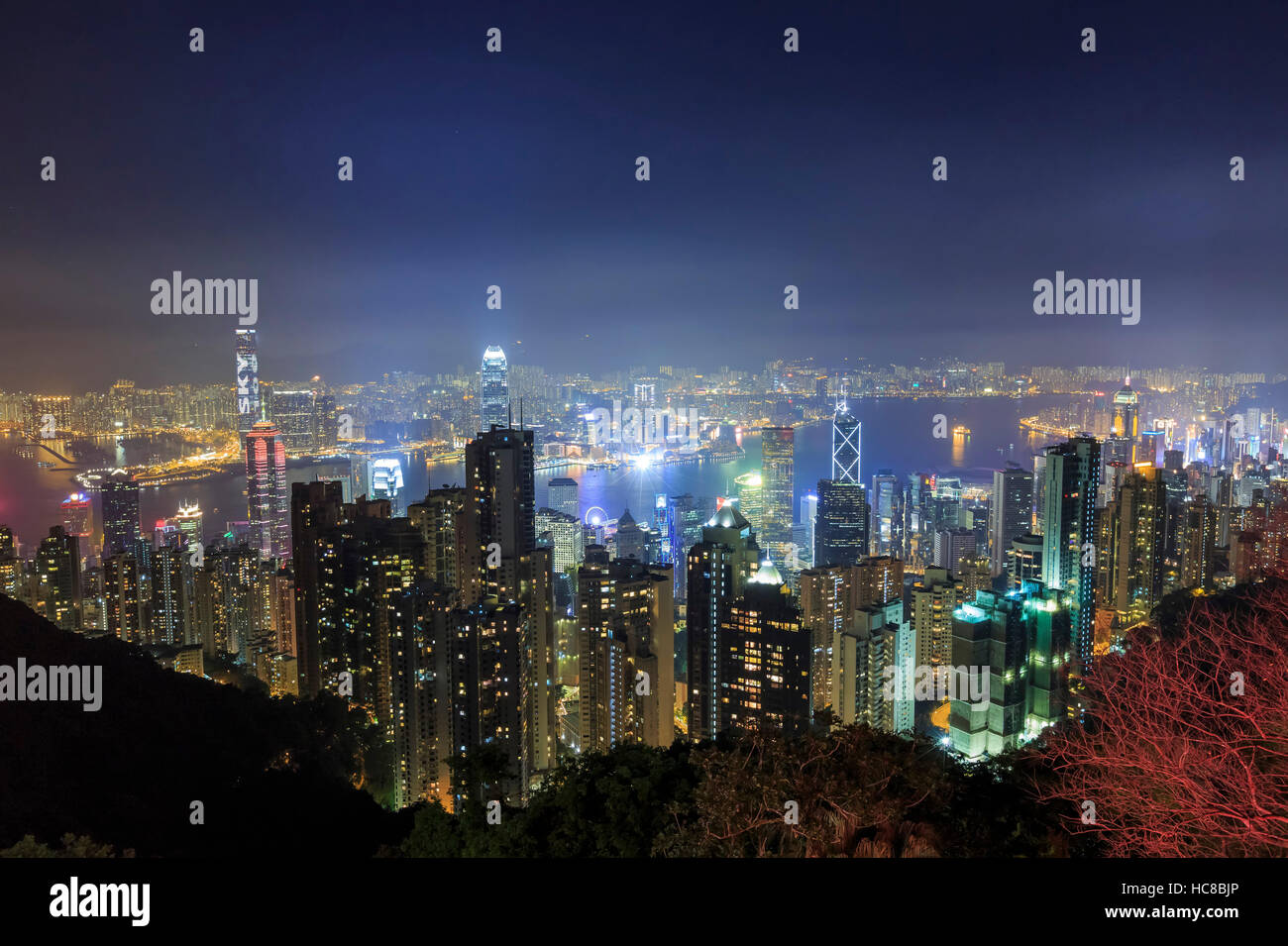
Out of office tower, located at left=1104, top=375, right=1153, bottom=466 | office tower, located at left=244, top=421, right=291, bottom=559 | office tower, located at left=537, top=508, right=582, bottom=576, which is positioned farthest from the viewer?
office tower, located at left=537, top=508, right=582, bottom=576

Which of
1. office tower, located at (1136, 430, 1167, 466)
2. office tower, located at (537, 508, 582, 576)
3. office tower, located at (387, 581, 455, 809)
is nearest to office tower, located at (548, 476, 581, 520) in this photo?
office tower, located at (537, 508, 582, 576)

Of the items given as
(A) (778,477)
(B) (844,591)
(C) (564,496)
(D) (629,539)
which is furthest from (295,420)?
(A) (778,477)

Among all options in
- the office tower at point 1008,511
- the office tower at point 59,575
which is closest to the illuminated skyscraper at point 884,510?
the office tower at point 1008,511

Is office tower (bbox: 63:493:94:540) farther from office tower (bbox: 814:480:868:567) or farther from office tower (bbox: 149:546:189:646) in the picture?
office tower (bbox: 814:480:868:567)

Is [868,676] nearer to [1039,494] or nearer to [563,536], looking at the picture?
[1039,494]

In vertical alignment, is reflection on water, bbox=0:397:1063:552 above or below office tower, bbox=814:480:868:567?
above

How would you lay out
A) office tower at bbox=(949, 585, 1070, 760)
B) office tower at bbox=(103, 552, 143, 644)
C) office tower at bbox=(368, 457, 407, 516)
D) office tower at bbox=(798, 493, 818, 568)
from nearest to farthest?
office tower at bbox=(949, 585, 1070, 760), office tower at bbox=(103, 552, 143, 644), office tower at bbox=(368, 457, 407, 516), office tower at bbox=(798, 493, 818, 568)

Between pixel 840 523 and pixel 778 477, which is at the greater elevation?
pixel 778 477

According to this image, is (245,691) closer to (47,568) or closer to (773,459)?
(47,568)

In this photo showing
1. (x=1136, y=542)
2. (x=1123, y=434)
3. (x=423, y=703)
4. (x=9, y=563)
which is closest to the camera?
(x=423, y=703)
